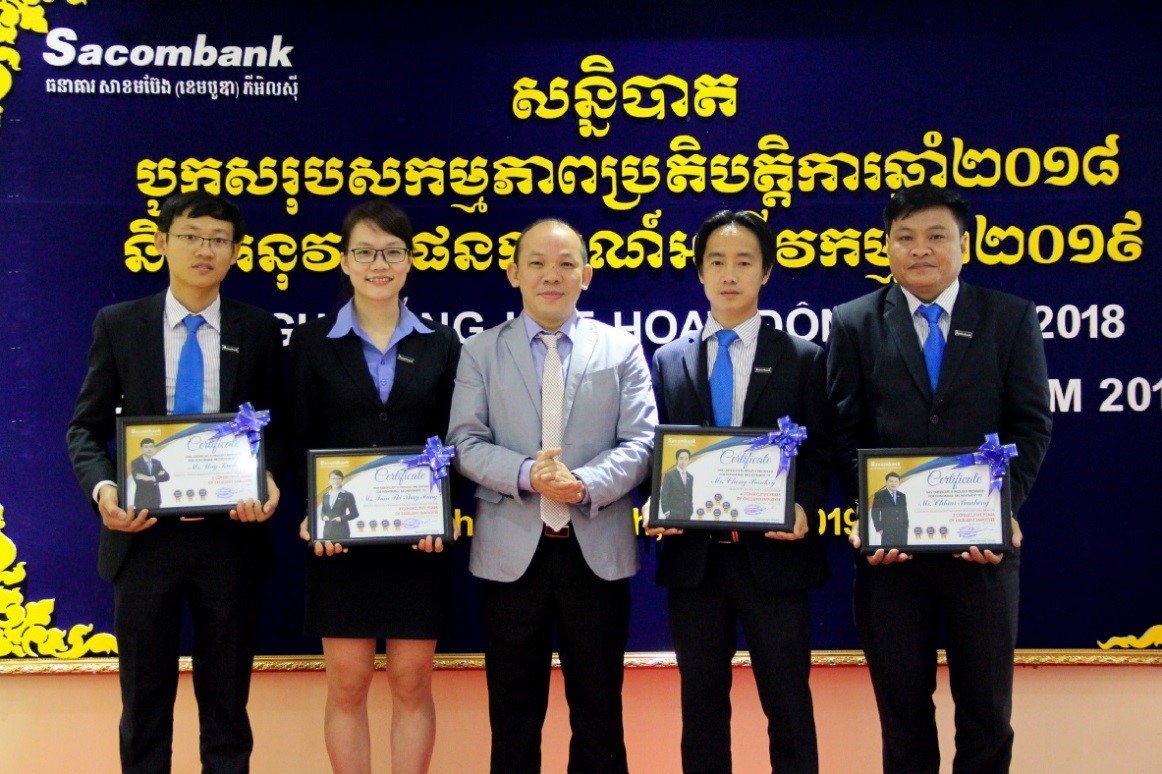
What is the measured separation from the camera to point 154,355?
10.5 ft

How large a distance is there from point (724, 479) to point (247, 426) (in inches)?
55.4

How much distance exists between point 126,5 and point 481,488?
7.78 ft

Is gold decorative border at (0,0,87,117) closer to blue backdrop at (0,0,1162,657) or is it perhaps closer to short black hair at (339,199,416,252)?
blue backdrop at (0,0,1162,657)

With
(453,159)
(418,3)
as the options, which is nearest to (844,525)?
(453,159)

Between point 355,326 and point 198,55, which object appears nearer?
point 355,326

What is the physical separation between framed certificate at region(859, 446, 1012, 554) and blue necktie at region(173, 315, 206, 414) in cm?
203

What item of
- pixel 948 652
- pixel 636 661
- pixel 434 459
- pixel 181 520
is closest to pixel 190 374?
pixel 181 520

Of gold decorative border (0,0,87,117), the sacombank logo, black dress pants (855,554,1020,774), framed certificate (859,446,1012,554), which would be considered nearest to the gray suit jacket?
framed certificate (859,446,1012,554)

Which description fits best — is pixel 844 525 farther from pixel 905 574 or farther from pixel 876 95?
pixel 876 95

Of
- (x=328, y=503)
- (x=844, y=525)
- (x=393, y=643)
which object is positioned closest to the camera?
(x=328, y=503)

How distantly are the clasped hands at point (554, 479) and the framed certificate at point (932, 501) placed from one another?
0.81 meters

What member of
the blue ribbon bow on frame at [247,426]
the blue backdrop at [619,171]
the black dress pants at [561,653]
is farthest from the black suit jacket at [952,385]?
the blue ribbon bow on frame at [247,426]

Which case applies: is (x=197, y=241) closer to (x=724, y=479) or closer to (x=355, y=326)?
(x=355, y=326)

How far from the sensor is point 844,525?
3.83 meters
